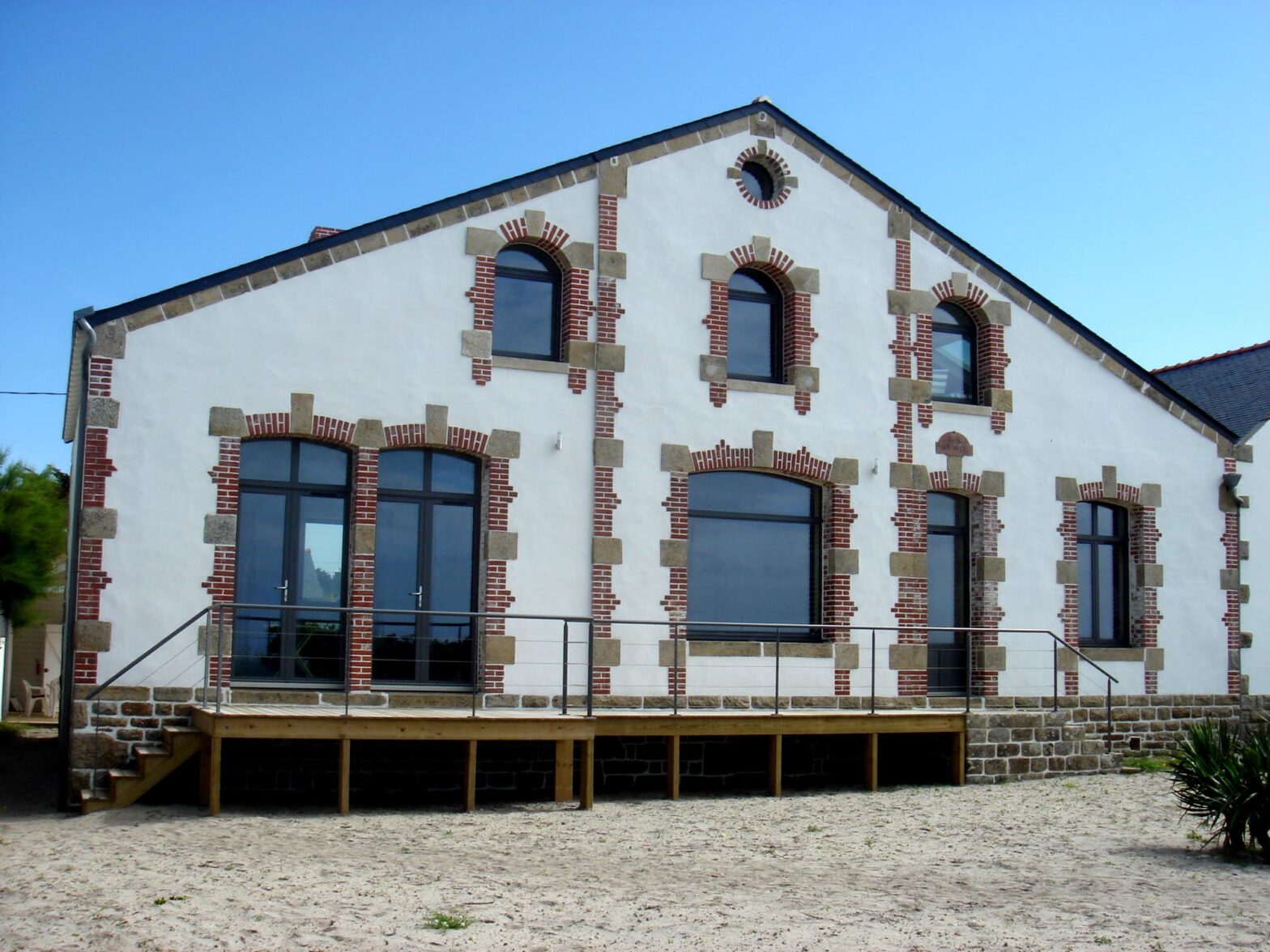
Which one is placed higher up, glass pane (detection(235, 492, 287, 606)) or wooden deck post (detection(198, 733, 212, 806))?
glass pane (detection(235, 492, 287, 606))

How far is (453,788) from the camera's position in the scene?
44.1ft

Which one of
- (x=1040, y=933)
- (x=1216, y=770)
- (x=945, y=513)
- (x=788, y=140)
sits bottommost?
(x=1040, y=933)

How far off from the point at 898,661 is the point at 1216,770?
535cm

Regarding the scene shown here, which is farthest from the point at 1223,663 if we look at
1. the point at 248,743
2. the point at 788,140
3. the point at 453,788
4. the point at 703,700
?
the point at 248,743

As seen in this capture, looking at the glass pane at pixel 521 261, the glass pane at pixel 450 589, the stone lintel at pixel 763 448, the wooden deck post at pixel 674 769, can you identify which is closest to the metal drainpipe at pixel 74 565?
the glass pane at pixel 450 589

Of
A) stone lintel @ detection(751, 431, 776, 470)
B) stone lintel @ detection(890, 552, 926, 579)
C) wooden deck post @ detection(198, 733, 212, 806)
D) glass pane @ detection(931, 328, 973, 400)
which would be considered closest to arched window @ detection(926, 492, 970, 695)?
stone lintel @ detection(890, 552, 926, 579)

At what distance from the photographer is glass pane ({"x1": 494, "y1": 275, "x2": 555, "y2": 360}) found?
14148mm

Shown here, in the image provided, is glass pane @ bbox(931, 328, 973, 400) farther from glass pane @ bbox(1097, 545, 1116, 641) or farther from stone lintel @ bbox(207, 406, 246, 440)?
stone lintel @ bbox(207, 406, 246, 440)

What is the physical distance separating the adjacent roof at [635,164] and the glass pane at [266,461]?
138cm

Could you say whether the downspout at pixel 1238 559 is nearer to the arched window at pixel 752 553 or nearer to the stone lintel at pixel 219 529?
the arched window at pixel 752 553

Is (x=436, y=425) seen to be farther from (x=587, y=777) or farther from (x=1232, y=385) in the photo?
(x=1232, y=385)

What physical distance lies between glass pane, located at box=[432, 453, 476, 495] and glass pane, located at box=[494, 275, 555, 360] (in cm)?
121

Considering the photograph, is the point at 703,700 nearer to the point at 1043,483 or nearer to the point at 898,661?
the point at 898,661

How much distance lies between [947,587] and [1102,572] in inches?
89.6
